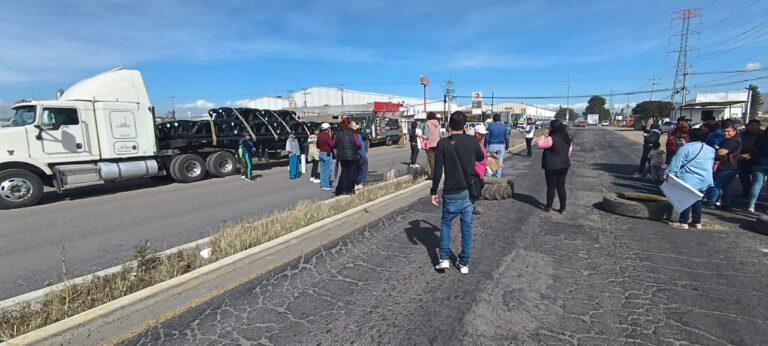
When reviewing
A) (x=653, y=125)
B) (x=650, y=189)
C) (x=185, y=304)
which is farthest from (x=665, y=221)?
(x=185, y=304)

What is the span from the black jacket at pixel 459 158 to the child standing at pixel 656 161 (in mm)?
8160

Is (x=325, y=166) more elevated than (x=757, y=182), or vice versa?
(x=325, y=166)

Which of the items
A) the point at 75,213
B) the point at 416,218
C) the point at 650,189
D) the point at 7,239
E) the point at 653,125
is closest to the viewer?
the point at 7,239

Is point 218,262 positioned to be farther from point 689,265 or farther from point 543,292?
point 689,265

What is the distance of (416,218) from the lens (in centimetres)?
652

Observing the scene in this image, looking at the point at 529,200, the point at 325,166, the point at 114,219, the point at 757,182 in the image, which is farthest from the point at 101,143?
the point at 757,182

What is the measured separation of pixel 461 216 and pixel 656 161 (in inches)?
327

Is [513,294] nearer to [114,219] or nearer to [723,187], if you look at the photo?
[723,187]

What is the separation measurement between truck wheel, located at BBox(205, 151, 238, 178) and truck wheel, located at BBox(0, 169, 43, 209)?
4.33m

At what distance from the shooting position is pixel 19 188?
8.41 m

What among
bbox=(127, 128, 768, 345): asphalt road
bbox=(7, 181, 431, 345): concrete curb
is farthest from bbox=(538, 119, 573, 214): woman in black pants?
bbox=(7, 181, 431, 345): concrete curb

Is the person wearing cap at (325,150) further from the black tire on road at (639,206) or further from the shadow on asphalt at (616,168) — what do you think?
the shadow on asphalt at (616,168)

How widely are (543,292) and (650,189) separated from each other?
7129mm

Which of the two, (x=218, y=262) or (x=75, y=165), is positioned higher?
(x=75, y=165)
